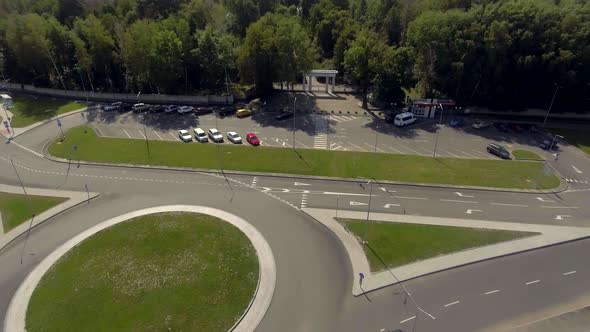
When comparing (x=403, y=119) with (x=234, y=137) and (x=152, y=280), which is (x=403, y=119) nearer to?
(x=234, y=137)

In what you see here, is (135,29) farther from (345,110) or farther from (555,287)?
(555,287)

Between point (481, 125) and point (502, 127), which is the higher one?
point (481, 125)

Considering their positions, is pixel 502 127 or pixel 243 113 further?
pixel 243 113

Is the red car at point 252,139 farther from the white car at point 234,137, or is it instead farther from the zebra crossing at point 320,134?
the zebra crossing at point 320,134

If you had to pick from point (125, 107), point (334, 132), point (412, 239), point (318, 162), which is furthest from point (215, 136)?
point (412, 239)

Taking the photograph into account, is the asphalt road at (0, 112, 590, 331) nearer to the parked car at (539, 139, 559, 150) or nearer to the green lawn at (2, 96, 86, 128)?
the parked car at (539, 139, 559, 150)

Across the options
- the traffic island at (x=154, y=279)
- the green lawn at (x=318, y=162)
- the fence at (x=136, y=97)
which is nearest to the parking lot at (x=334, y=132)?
the green lawn at (x=318, y=162)

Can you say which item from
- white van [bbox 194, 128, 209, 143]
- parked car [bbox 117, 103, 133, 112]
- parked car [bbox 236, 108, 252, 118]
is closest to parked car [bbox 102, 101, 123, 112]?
parked car [bbox 117, 103, 133, 112]

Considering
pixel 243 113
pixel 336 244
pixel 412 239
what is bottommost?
pixel 336 244
